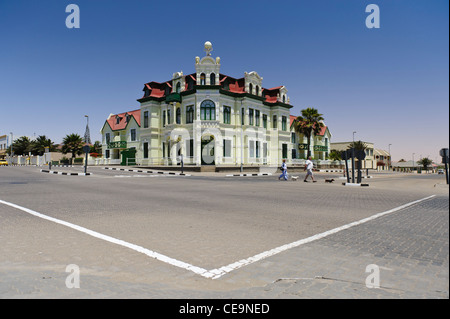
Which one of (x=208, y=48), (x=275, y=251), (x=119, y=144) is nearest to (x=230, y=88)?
A: (x=208, y=48)

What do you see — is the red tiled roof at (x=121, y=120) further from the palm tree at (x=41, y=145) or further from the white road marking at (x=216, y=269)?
the white road marking at (x=216, y=269)

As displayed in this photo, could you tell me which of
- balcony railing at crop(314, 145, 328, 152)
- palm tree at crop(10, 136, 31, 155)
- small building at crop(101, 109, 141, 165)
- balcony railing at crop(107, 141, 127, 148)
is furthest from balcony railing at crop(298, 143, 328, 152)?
palm tree at crop(10, 136, 31, 155)

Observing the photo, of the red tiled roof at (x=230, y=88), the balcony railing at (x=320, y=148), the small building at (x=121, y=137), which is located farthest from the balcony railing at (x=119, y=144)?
the balcony railing at (x=320, y=148)

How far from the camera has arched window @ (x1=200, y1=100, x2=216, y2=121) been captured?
35.3 meters

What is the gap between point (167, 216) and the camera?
7441 millimetres

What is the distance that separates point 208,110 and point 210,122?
162 cm

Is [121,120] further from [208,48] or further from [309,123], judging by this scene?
[309,123]

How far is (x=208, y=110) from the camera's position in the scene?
116 ft

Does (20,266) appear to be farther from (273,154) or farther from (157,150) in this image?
(273,154)

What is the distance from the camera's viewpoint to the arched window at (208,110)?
35.3m
